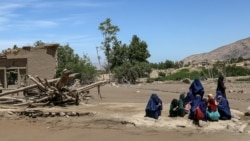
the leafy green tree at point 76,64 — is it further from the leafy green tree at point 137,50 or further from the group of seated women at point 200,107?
the group of seated women at point 200,107

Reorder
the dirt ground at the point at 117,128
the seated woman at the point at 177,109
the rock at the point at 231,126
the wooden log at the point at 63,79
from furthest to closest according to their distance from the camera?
the wooden log at the point at 63,79 → the seated woman at the point at 177,109 → the rock at the point at 231,126 → the dirt ground at the point at 117,128

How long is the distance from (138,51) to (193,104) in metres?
38.3

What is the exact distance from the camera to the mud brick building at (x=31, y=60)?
1101 inches

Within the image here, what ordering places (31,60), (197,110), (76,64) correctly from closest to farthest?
(197,110), (31,60), (76,64)

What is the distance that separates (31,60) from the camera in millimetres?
28000

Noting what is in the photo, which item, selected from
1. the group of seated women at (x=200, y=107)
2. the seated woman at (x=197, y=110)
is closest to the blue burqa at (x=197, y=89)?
the group of seated women at (x=200, y=107)

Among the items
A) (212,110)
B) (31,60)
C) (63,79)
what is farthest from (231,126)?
(31,60)

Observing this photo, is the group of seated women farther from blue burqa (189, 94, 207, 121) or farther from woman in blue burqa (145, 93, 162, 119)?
woman in blue burqa (145, 93, 162, 119)

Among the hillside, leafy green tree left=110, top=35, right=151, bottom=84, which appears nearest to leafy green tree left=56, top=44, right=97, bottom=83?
leafy green tree left=110, top=35, right=151, bottom=84

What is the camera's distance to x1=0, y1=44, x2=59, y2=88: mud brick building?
2797 centimetres

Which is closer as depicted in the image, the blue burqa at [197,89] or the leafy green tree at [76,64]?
the blue burqa at [197,89]

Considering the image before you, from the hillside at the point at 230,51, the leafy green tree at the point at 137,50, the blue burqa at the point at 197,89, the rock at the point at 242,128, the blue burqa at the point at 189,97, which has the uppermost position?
the hillside at the point at 230,51

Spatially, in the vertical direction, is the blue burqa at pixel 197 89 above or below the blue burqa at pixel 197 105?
above

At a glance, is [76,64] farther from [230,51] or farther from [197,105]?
[230,51]
